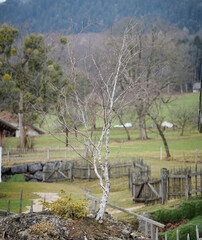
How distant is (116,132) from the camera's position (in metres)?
50.2

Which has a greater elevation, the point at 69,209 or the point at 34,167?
the point at 69,209

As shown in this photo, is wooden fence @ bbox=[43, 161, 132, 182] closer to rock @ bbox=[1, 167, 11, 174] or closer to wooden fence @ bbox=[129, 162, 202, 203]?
rock @ bbox=[1, 167, 11, 174]

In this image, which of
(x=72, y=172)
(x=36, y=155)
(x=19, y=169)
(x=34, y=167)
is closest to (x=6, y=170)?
(x=19, y=169)

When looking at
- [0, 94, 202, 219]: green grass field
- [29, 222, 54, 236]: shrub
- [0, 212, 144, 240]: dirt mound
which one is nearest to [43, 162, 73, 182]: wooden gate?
[0, 94, 202, 219]: green grass field

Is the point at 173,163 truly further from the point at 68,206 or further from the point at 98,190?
the point at 68,206

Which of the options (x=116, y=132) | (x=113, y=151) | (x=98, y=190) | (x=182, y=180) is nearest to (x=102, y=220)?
(x=182, y=180)

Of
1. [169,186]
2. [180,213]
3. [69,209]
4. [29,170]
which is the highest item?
[69,209]

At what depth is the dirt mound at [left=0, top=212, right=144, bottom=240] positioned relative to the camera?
22.7 feet

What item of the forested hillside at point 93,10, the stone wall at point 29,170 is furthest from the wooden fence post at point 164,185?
the forested hillside at point 93,10

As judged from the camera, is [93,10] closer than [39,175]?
No

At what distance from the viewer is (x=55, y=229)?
23.0 ft

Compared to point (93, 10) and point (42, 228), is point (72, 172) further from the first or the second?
point (93, 10)

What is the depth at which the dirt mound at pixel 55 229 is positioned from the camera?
6.91 meters

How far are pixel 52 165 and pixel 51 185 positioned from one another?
422 centimetres
